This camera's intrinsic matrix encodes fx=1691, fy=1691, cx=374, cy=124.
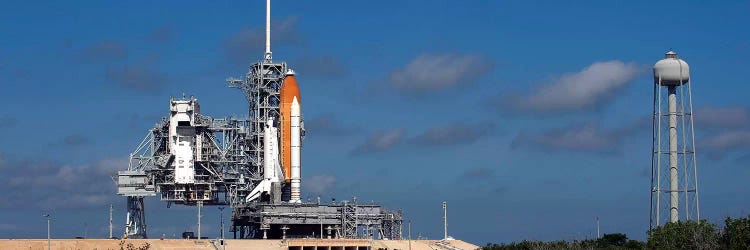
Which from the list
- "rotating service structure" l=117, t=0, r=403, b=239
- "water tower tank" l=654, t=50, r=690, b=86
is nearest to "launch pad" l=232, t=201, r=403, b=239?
"rotating service structure" l=117, t=0, r=403, b=239

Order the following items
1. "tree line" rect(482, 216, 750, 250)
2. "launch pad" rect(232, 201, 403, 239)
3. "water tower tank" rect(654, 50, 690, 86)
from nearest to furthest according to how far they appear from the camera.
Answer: "tree line" rect(482, 216, 750, 250) < "water tower tank" rect(654, 50, 690, 86) < "launch pad" rect(232, 201, 403, 239)

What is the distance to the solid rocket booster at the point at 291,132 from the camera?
6329 inches

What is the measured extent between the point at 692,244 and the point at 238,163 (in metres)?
52.5

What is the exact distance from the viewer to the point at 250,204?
158625mm

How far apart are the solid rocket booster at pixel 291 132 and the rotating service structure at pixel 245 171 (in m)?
0.10

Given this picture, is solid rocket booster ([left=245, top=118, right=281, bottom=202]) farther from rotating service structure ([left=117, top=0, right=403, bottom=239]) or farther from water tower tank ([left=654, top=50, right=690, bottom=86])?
water tower tank ([left=654, top=50, right=690, bottom=86])

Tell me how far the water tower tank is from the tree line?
41.1 feet

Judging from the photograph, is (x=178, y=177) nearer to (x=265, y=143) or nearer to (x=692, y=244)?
A: (x=265, y=143)

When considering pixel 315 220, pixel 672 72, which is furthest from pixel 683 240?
pixel 315 220

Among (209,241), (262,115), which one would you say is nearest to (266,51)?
(262,115)

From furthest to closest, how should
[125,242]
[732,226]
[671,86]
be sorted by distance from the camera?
1. [125,242]
2. [671,86]
3. [732,226]

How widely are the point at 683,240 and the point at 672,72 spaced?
18012 millimetres

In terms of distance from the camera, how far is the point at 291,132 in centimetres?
16100

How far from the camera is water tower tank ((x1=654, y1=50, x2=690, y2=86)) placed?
139500 millimetres
